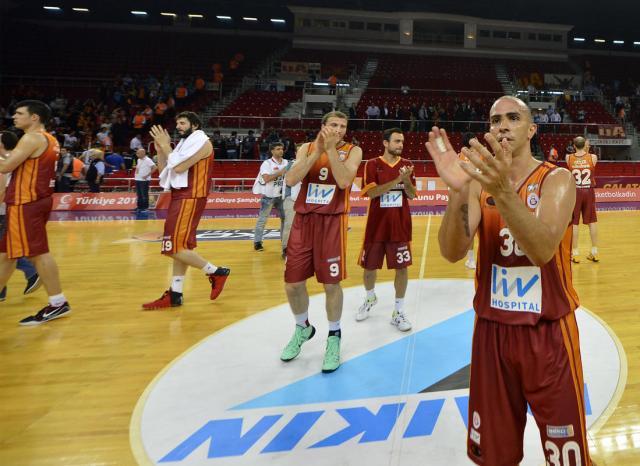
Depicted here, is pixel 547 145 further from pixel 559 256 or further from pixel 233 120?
pixel 559 256

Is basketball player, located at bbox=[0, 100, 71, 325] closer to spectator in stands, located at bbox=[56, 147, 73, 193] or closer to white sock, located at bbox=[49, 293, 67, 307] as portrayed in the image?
white sock, located at bbox=[49, 293, 67, 307]

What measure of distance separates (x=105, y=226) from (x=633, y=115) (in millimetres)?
26009

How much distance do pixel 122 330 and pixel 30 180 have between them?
1682mm

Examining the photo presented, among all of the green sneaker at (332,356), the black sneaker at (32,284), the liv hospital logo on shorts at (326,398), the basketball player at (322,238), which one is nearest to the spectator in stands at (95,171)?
the black sneaker at (32,284)

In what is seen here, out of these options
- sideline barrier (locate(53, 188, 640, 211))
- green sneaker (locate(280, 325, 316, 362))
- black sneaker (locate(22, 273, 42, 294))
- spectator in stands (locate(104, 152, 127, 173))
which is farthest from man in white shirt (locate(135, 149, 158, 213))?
green sneaker (locate(280, 325, 316, 362))

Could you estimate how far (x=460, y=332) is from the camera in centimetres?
439

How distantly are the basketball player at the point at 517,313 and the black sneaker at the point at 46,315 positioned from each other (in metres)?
4.38

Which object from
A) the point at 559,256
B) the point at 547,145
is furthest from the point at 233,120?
the point at 559,256

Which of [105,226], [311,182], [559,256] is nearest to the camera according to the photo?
[559,256]

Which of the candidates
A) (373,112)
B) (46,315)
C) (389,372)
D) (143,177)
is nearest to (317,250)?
(389,372)

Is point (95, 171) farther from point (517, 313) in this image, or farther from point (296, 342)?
point (517, 313)

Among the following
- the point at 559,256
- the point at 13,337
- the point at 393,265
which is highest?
the point at 559,256

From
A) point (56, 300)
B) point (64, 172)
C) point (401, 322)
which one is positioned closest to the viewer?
point (401, 322)

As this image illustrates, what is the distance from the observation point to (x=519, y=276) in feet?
5.96
